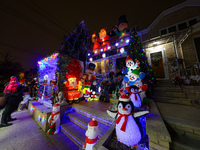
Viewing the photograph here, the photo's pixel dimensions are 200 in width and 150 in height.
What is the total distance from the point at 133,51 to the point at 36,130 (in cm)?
709

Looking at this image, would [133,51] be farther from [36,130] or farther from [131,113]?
[36,130]

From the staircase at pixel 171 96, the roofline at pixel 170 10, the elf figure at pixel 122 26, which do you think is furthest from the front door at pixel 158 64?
the elf figure at pixel 122 26

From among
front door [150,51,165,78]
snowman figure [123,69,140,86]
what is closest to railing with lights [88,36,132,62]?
front door [150,51,165,78]

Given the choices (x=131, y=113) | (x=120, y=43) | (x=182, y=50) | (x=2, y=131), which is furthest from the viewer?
(x=120, y=43)

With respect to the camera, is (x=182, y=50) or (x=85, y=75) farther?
(x=182, y=50)

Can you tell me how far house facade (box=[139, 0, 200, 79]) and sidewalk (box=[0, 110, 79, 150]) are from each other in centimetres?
815

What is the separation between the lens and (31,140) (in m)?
2.71

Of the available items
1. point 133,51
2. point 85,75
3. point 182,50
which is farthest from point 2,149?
point 182,50

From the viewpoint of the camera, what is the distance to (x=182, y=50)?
6.59 metres

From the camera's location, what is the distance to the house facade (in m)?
6.05

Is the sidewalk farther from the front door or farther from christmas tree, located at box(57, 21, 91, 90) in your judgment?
the front door

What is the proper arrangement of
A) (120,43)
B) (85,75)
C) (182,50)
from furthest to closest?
(120,43) → (182,50) → (85,75)

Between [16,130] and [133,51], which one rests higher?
[133,51]

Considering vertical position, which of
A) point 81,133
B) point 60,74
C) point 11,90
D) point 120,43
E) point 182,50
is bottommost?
point 81,133
